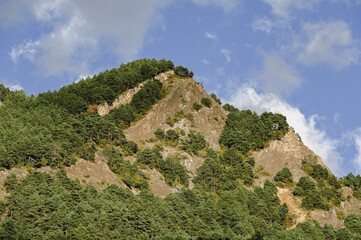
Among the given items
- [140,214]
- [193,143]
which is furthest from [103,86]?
[140,214]

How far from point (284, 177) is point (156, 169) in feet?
111

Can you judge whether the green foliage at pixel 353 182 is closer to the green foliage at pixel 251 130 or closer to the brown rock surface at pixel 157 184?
the green foliage at pixel 251 130

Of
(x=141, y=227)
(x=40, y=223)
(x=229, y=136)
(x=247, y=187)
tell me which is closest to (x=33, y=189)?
(x=40, y=223)

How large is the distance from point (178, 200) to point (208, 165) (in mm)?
21970

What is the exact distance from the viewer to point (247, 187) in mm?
126250

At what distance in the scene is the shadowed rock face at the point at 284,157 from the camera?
132m

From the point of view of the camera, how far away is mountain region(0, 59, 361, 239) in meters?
87.1

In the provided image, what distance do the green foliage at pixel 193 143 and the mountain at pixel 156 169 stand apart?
298mm

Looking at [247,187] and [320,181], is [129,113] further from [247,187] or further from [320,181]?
[320,181]

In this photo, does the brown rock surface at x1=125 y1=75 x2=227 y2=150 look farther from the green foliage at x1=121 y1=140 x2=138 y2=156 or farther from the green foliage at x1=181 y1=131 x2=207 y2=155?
the green foliage at x1=121 y1=140 x2=138 y2=156

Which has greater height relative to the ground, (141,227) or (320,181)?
(320,181)

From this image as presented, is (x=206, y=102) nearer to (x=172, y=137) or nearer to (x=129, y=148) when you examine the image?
(x=172, y=137)

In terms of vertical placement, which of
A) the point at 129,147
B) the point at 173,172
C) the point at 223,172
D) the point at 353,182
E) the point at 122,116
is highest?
the point at 122,116

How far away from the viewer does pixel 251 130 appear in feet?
478
